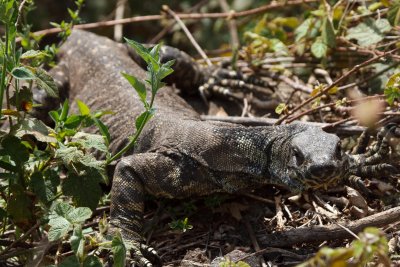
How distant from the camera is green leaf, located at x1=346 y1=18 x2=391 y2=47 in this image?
743cm

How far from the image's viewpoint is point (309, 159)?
Answer: 5.43 meters

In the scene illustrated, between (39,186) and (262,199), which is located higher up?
(39,186)

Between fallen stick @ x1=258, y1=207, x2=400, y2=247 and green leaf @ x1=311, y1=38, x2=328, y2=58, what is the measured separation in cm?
247

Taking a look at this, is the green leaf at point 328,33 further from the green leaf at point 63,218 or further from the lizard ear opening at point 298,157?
the green leaf at point 63,218

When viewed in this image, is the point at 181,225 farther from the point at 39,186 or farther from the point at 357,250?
the point at 357,250

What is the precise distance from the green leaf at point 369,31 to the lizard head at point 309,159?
6.01ft

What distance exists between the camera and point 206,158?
6.26 m

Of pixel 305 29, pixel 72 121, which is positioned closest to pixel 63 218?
pixel 72 121

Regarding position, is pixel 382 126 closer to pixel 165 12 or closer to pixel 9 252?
pixel 9 252

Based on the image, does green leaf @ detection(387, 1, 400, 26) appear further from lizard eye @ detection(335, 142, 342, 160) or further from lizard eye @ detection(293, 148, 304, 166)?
lizard eye @ detection(293, 148, 304, 166)

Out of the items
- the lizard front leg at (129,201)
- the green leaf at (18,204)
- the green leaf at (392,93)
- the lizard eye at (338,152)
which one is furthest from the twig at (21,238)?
the green leaf at (392,93)

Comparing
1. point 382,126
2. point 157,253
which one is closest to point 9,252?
point 157,253

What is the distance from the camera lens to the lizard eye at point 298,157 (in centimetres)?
558

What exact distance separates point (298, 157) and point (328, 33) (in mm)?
2389
